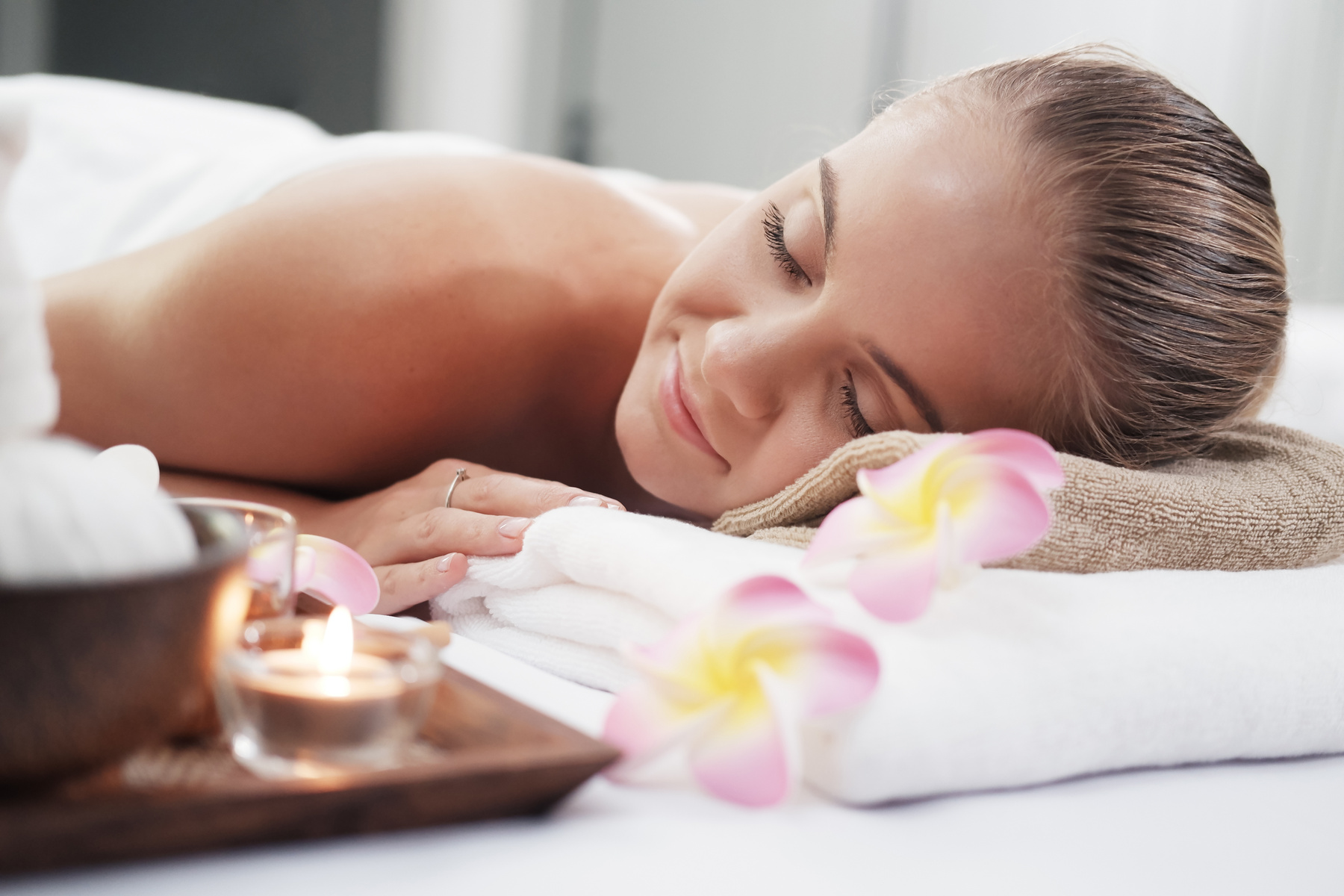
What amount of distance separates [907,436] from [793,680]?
0.26 meters

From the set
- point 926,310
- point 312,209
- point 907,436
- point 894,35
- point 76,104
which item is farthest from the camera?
point 894,35

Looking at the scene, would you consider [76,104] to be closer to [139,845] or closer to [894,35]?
[139,845]

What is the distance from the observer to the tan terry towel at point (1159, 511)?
0.70m

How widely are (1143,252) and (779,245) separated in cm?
28

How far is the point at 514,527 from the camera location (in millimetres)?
748

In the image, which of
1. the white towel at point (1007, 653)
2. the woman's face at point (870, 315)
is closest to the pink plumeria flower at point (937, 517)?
the white towel at point (1007, 653)

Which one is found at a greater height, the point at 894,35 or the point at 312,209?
the point at 894,35

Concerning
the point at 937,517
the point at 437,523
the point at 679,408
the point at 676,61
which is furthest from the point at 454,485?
the point at 676,61

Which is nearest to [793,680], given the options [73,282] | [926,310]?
[926,310]

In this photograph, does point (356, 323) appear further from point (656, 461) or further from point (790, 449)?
point (790, 449)

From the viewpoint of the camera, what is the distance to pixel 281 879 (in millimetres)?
362

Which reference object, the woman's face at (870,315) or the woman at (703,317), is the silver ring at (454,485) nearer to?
the woman at (703,317)

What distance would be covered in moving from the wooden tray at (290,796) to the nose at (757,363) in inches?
17.3

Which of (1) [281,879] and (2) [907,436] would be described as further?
(2) [907,436]
